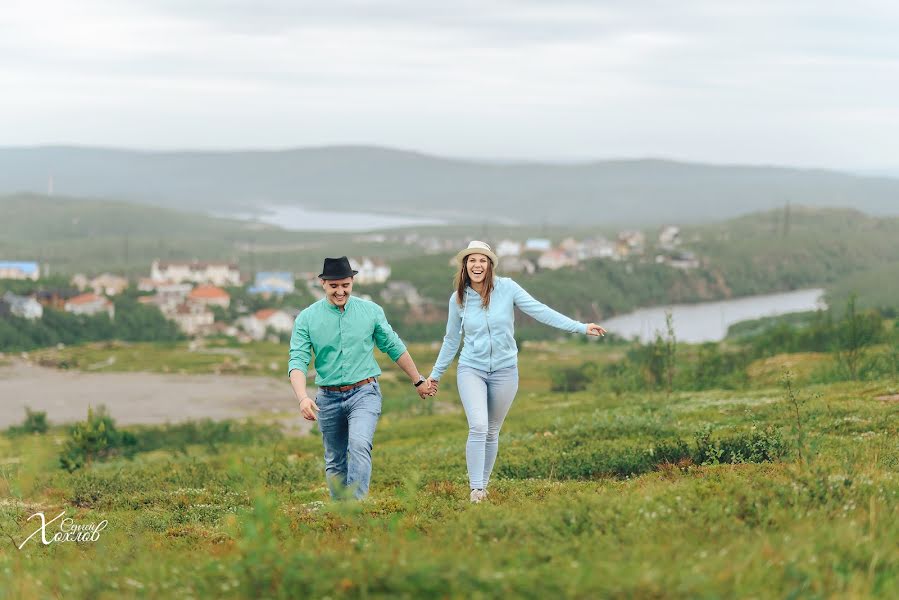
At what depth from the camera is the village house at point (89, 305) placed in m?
102

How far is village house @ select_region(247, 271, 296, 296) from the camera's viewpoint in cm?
12512

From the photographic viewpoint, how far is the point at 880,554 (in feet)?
15.7

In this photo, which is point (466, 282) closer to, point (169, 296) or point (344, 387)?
point (344, 387)

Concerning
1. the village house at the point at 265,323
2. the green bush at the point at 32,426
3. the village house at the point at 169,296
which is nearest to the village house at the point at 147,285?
the village house at the point at 169,296

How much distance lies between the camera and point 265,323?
4136 inches

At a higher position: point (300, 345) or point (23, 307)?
point (300, 345)

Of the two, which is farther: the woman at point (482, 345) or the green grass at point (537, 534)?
the woman at point (482, 345)

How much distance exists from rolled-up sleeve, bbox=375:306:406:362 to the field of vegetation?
128 cm

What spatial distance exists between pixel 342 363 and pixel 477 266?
54.1 inches

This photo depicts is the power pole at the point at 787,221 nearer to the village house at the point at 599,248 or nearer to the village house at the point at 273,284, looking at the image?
the village house at the point at 599,248

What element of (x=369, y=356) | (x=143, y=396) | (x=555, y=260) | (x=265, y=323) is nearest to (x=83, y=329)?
(x=265, y=323)

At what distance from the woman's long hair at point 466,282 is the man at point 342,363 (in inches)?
26.7

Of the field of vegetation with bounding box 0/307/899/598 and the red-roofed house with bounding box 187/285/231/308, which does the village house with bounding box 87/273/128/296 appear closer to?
the red-roofed house with bounding box 187/285/231/308

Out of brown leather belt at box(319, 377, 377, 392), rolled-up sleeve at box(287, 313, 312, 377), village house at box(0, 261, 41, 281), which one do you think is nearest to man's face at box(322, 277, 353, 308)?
rolled-up sleeve at box(287, 313, 312, 377)
